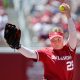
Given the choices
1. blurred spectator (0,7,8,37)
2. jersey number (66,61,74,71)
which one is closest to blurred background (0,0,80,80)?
blurred spectator (0,7,8,37)

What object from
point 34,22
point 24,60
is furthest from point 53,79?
point 34,22

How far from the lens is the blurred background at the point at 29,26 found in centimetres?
765

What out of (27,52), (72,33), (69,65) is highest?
(72,33)

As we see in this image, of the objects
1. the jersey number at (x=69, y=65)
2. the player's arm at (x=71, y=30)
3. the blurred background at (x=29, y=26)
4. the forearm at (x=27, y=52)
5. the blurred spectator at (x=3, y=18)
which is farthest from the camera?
the blurred spectator at (x=3, y=18)

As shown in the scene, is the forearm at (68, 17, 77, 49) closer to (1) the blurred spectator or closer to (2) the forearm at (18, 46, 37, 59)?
(2) the forearm at (18, 46, 37, 59)

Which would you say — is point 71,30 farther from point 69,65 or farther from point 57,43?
point 69,65

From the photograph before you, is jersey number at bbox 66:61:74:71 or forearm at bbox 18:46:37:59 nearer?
forearm at bbox 18:46:37:59

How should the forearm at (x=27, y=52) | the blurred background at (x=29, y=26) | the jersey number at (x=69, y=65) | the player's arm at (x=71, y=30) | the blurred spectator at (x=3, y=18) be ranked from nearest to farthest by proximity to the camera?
the forearm at (x=27, y=52)
the player's arm at (x=71, y=30)
the jersey number at (x=69, y=65)
the blurred background at (x=29, y=26)
the blurred spectator at (x=3, y=18)

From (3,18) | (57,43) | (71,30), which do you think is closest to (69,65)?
(57,43)

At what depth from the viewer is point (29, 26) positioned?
8711mm

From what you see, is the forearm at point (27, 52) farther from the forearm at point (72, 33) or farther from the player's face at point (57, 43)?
the forearm at point (72, 33)

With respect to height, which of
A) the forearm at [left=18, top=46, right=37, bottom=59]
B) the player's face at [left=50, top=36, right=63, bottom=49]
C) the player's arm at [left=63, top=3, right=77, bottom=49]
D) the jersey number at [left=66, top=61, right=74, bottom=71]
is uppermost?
the player's arm at [left=63, top=3, right=77, bottom=49]

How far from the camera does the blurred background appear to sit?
7648 millimetres

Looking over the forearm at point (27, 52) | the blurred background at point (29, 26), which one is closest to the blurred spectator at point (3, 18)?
the blurred background at point (29, 26)
